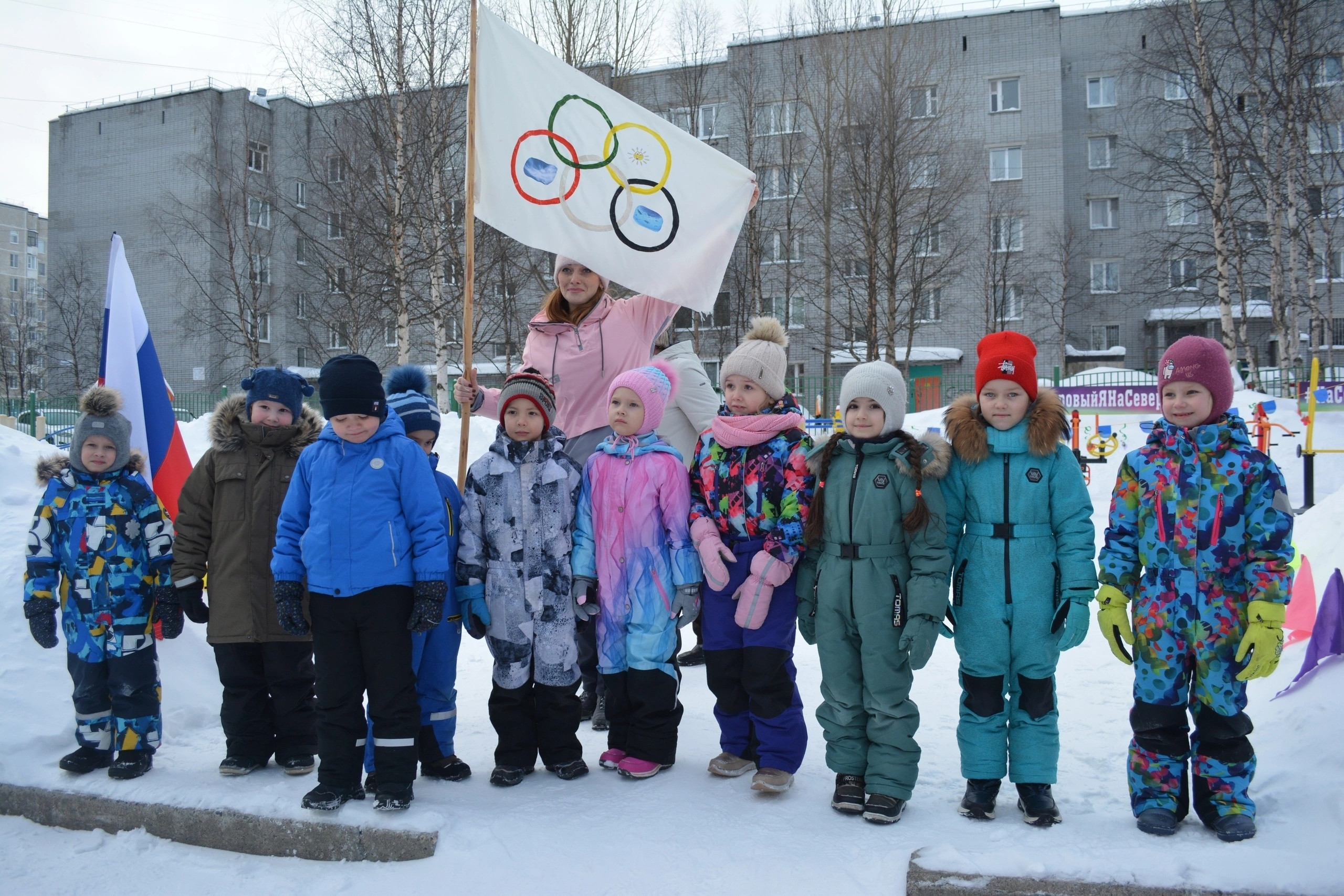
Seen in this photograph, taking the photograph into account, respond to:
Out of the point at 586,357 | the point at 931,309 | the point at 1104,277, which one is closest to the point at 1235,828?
the point at 586,357

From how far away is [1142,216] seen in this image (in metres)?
30.5

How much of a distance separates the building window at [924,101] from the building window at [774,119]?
3104mm

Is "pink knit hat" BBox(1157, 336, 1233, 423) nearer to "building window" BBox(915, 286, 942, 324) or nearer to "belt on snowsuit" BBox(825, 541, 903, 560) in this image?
"belt on snowsuit" BBox(825, 541, 903, 560)

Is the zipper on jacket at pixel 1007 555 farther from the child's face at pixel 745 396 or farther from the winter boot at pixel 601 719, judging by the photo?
the winter boot at pixel 601 719

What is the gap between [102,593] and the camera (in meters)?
3.77

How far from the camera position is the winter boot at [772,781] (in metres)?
3.38

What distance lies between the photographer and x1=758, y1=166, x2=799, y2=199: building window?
2450 cm

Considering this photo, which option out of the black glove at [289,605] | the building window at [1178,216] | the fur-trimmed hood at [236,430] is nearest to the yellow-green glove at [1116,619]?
the black glove at [289,605]

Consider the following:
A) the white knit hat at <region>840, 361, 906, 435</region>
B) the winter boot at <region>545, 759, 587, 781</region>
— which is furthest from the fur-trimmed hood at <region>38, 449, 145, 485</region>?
the white knit hat at <region>840, 361, 906, 435</region>

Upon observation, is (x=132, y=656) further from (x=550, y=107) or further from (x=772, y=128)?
(x=772, y=128)

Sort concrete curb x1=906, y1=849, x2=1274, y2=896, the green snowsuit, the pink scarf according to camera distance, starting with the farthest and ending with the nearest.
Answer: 1. the pink scarf
2. the green snowsuit
3. concrete curb x1=906, y1=849, x2=1274, y2=896

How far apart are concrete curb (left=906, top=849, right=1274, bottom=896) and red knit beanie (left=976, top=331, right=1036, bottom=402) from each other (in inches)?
64.6

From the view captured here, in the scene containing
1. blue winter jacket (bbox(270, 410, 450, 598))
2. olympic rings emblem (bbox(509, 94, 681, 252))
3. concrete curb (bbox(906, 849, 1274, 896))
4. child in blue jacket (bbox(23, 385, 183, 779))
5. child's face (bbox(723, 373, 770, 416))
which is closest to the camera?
concrete curb (bbox(906, 849, 1274, 896))

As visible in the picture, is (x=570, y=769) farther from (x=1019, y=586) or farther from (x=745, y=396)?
(x=1019, y=586)
